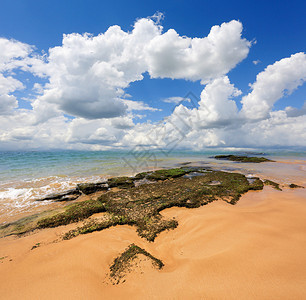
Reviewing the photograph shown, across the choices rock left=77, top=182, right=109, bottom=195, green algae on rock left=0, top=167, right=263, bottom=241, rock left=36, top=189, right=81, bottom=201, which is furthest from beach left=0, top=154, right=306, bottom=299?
rock left=77, top=182, right=109, bottom=195

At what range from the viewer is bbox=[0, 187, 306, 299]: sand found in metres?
3.62

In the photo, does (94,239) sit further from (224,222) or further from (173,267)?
(224,222)

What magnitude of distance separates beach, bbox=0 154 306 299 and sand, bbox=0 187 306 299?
22 mm

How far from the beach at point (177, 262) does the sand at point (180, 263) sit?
0.07 ft

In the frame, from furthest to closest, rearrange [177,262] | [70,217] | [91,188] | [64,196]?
[91,188] → [64,196] → [70,217] → [177,262]

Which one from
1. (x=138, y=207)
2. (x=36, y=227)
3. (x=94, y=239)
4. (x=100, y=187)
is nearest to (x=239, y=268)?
(x=94, y=239)

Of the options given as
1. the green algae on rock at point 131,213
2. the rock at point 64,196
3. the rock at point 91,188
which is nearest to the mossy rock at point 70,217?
the green algae on rock at point 131,213

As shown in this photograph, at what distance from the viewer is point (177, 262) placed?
15.6 feet

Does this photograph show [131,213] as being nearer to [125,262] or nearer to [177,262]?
[125,262]

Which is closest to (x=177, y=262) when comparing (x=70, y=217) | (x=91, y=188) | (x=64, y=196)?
(x=70, y=217)

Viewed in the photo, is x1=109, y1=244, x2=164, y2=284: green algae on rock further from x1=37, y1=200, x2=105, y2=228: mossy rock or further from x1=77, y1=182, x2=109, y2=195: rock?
x1=77, y1=182, x2=109, y2=195: rock

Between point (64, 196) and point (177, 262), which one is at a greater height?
point (177, 262)

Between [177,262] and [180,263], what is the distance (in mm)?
134

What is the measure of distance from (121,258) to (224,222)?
5099 mm
